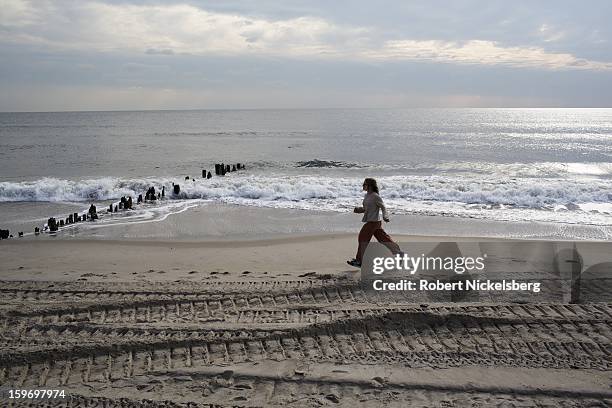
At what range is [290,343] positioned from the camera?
539 centimetres

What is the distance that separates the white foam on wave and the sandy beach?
7.65m

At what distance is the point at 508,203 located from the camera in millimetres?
16406

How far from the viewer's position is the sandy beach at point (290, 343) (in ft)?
14.7

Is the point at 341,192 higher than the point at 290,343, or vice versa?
the point at 341,192

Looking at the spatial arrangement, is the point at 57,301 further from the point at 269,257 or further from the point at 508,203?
the point at 508,203

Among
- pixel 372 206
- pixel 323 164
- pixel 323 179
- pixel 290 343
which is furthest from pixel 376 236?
pixel 323 164

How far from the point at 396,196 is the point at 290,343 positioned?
1313cm

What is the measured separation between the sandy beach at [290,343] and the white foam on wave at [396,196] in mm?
7647

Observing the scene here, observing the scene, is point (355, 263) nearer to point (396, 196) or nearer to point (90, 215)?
point (90, 215)

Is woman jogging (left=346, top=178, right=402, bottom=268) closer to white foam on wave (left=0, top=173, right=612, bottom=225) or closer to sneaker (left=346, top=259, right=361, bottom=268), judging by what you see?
sneaker (left=346, top=259, right=361, bottom=268)

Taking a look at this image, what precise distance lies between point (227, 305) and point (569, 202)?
48.2ft

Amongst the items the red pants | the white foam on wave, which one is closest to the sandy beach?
the red pants

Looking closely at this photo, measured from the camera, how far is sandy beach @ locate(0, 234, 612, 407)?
4484 mm

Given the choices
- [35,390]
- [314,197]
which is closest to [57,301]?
[35,390]
